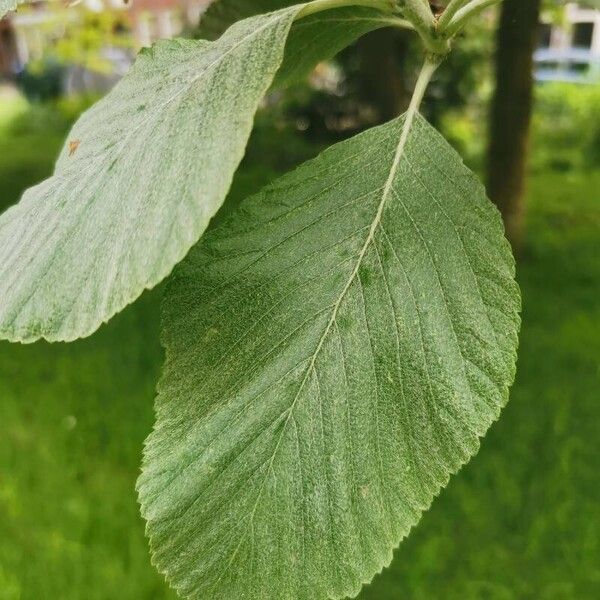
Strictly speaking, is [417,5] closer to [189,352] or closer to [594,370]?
[189,352]

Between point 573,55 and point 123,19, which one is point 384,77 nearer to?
point 123,19

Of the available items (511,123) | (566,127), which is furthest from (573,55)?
(511,123)

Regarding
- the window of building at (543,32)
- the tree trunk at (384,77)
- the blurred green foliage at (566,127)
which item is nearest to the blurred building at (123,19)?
the tree trunk at (384,77)

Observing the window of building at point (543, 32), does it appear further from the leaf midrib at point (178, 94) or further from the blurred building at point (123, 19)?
the leaf midrib at point (178, 94)

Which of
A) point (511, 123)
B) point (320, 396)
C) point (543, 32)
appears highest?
point (320, 396)

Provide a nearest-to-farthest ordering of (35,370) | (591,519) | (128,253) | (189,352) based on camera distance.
Answer: (128,253)
(189,352)
(591,519)
(35,370)

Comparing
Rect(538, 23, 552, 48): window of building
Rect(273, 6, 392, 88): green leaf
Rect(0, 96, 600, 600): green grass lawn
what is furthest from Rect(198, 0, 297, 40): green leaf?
Rect(538, 23, 552, 48): window of building

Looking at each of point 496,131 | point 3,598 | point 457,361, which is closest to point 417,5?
point 457,361
